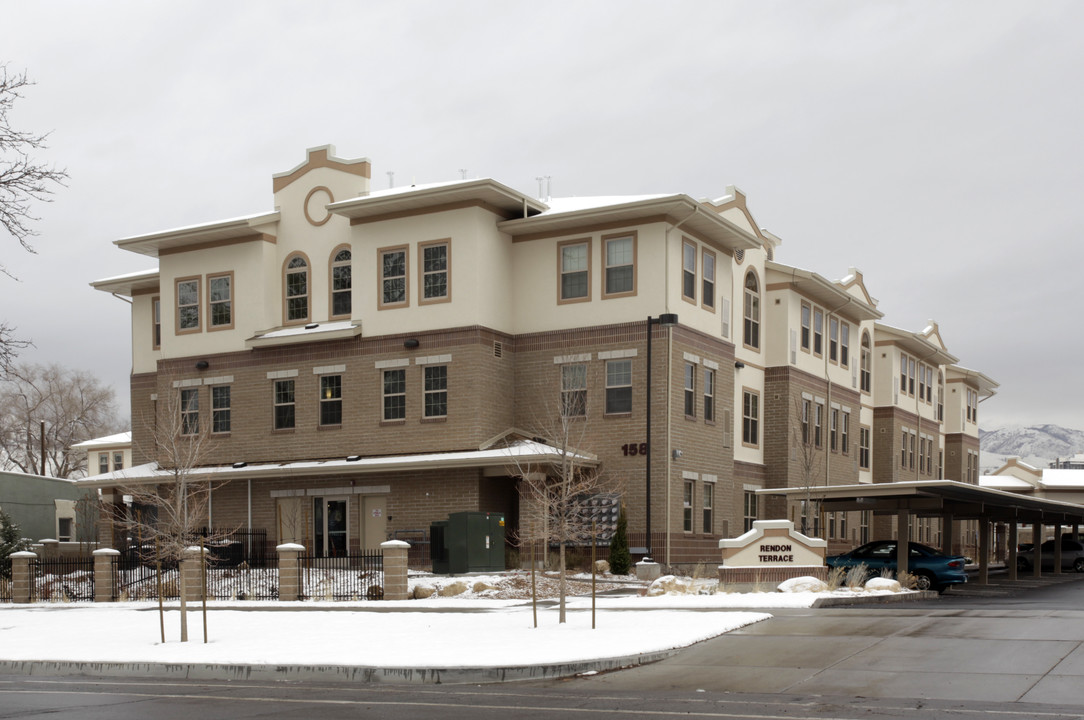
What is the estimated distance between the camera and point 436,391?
37.3m

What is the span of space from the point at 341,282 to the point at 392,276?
8.11ft

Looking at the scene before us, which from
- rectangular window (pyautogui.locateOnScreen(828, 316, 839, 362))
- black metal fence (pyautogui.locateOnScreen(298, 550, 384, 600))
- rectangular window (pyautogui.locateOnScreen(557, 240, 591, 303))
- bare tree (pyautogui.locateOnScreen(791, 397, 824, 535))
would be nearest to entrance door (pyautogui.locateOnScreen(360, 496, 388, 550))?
black metal fence (pyautogui.locateOnScreen(298, 550, 384, 600))

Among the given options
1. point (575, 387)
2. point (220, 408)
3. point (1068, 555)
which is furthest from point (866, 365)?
point (220, 408)

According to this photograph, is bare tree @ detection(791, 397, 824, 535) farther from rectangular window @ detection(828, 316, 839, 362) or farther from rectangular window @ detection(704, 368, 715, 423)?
rectangular window @ detection(704, 368, 715, 423)

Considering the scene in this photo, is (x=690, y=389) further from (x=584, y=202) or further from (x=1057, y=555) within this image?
(x=1057, y=555)

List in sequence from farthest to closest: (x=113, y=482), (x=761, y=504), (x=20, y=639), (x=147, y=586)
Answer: (x=761, y=504) → (x=113, y=482) → (x=147, y=586) → (x=20, y=639)

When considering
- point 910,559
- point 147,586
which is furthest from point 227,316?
point 910,559

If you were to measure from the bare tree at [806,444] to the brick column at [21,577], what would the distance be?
2502 centimetres

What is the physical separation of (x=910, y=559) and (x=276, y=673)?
21357 mm

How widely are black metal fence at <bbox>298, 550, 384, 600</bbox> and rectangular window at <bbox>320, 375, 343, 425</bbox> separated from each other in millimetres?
7170

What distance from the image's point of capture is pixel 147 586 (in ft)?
107

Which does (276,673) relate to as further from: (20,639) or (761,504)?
(761,504)

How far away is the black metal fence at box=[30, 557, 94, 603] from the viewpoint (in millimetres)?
32656

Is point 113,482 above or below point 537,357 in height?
below
